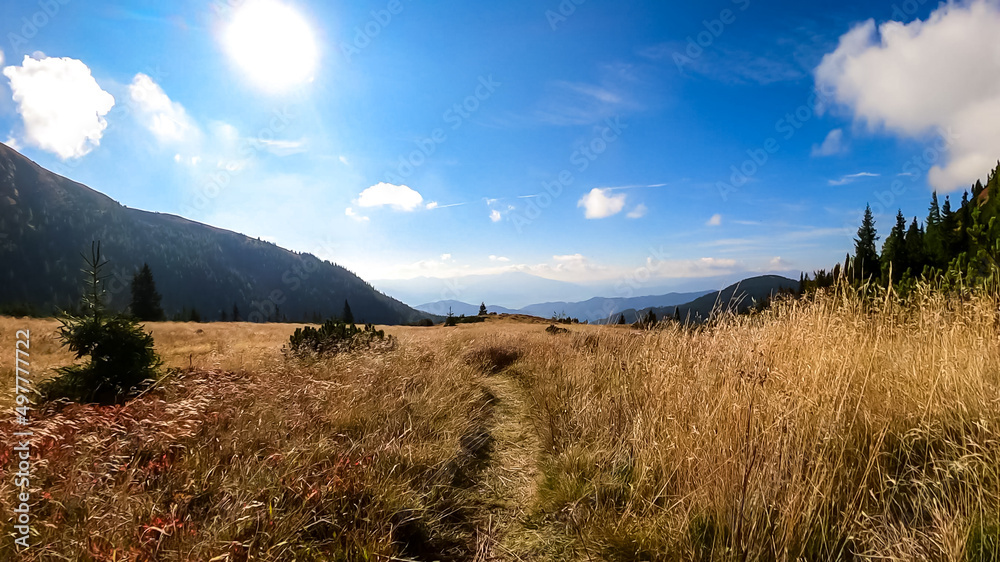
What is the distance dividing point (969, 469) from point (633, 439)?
208cm

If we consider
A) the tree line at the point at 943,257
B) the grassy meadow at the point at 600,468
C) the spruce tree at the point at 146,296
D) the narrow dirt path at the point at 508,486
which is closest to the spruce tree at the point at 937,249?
the tree line at the point at 943,257

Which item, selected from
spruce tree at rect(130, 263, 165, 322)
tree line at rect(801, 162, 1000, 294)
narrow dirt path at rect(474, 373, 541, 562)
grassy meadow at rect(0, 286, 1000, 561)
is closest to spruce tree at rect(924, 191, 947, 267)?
tree line at rect(801, 162, 1000, 294)

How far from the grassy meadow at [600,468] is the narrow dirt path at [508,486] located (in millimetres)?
28

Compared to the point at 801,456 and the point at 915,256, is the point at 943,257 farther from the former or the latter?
the point at 801,456

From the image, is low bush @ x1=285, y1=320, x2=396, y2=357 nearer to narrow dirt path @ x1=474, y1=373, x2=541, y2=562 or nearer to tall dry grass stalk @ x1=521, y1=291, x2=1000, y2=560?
narrow dirt path @ x1=474, y1=373, x2=541, y2=562

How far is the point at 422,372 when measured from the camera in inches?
279

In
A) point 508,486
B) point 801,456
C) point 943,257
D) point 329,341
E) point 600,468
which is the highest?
point 943,257

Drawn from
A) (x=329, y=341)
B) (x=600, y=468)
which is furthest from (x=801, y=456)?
(x=329, y=341)

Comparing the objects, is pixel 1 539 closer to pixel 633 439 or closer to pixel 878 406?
pixel 633 439

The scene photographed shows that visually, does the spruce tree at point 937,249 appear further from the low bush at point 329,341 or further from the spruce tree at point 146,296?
the spruce tree at point 146,296

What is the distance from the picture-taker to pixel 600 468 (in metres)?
3.61

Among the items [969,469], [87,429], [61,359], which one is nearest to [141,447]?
[87,429]

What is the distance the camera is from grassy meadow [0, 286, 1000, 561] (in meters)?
2.24

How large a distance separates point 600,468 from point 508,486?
1.02 metres
